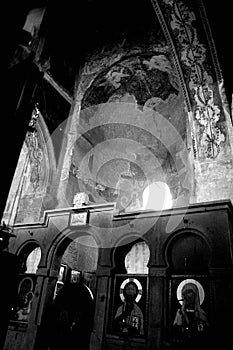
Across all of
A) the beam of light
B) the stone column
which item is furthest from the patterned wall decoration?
the stone column

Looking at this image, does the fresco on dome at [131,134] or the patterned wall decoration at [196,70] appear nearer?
the patterned wall decoration at [196,70]

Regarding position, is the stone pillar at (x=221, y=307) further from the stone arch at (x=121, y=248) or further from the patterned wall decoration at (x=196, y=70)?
the patterned wall decoration at (x=196, y=70)

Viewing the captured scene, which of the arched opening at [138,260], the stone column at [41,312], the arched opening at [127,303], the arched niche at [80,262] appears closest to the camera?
the arched opening at [127,303]

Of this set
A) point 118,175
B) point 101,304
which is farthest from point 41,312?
point 118,175

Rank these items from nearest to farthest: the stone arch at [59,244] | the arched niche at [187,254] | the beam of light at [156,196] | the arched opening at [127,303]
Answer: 1. the arched opening at [127,303]
2. the arched niche at [187,254]
3. the stone arch at [59,244]
4. the beam of light at [156,196]

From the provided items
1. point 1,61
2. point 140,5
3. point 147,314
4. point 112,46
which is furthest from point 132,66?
point 1,61

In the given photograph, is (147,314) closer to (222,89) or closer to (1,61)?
(1,61)

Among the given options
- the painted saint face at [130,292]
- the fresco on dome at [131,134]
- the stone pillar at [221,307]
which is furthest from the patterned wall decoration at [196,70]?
the painted saint face at [130,292]

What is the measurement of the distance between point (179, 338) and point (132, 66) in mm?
8859

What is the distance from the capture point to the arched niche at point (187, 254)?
5.87 m

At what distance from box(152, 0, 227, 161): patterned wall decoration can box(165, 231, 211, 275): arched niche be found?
221 cm

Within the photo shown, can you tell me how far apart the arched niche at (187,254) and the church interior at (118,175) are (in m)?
0.02

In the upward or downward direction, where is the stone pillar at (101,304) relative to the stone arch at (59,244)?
downward

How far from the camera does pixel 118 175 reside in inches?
542
